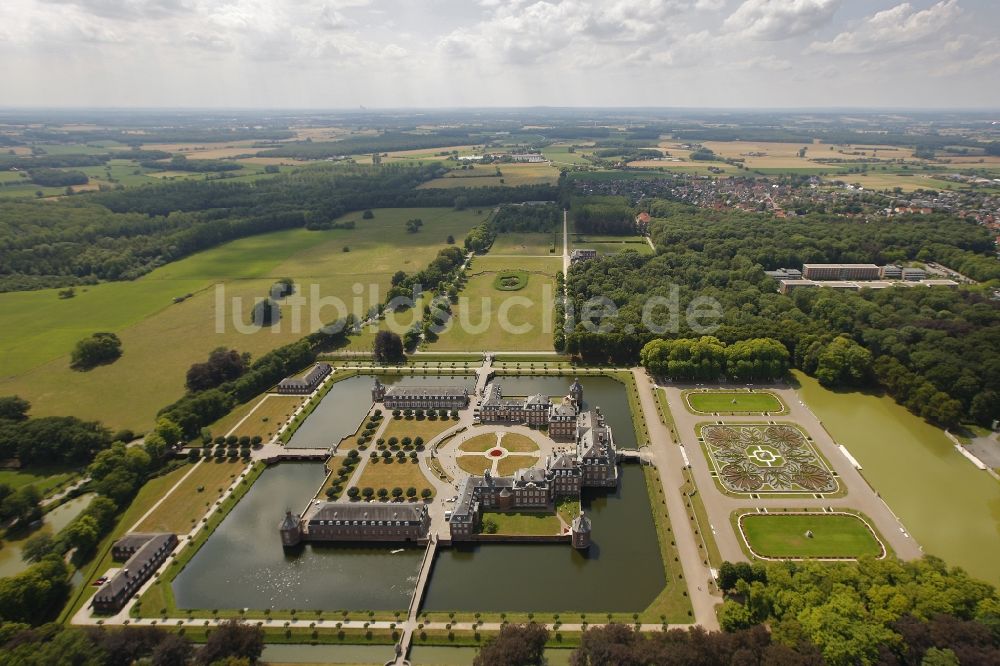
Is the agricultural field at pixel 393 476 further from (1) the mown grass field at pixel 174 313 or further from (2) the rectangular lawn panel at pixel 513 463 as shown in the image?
(1) the mown grass field at pixel 174 313

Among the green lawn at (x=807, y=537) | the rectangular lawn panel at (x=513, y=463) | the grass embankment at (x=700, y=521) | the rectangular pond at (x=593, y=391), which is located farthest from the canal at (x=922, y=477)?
the rectangular lawn panel at (x=513, y=463)

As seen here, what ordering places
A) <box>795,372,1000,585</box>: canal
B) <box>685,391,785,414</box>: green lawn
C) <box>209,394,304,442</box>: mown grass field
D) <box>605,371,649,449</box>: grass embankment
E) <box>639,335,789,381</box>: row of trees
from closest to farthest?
<box>795,372,1000,585</box>: canal < <box>605,371,649,449</box>: grass embankment < <box>209,394,304,442</box>: mown grass field < <box>685,391,785,414</box>: green lawn < <box>639,335,789,381</box>: row of trees

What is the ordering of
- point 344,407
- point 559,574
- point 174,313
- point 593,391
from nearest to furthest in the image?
point 559,574 < point 344,407 < point 593,391 < point 174,313

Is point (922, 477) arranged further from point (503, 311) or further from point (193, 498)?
point (193, 498)

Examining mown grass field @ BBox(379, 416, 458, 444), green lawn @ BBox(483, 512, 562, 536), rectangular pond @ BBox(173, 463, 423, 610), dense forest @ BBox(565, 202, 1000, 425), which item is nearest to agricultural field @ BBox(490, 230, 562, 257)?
dense forest @ BBox(565, 202, 1000, 425)

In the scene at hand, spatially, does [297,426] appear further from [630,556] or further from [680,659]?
[680,659]

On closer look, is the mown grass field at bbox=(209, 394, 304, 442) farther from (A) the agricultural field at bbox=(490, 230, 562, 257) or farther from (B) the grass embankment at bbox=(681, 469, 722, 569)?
(A) the agricultural field at bbox=(490, 230, 562, 257)

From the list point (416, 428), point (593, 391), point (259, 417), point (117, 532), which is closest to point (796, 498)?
point (593, 391)
